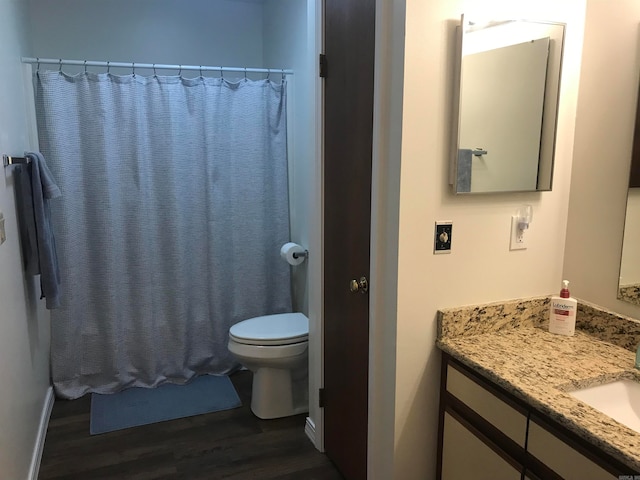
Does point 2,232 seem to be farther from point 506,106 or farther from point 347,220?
point 506,106

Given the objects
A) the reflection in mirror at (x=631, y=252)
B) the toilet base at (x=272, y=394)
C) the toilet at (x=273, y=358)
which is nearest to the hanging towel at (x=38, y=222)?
the toilet at (x=273, y=358)

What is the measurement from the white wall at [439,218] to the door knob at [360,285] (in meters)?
0.23

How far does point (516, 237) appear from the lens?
6.07 ft

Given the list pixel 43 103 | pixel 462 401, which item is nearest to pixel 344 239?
pixel 462 401

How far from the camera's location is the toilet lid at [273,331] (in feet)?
8.83

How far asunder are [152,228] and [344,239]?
143cm

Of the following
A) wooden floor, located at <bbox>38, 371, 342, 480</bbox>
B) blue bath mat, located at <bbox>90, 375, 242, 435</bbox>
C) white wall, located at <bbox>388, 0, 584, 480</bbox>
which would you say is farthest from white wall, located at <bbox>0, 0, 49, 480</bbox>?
white wall, located at <bbox>388, 0, 584, 480</bbox>

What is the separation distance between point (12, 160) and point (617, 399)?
7.98ft

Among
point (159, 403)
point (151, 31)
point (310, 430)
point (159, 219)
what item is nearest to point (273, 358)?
point (310, 430)

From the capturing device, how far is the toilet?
268 centimetres

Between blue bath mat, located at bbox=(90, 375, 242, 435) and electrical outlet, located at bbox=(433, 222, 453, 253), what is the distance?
1735 mm

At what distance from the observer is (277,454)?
2.48m

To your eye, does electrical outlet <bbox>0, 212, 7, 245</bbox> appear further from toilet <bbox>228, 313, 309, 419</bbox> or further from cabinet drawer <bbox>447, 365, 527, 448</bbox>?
cabinet drawer <bbox>447, 365, 527, 448</bbox>

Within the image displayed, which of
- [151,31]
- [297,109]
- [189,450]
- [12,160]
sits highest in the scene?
[151,31]
